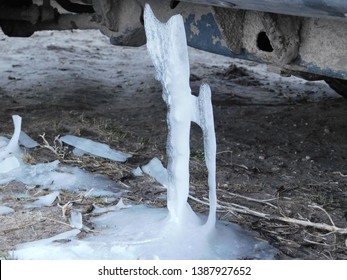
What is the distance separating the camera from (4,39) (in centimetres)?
636

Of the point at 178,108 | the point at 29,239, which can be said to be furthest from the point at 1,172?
the point at 178,108

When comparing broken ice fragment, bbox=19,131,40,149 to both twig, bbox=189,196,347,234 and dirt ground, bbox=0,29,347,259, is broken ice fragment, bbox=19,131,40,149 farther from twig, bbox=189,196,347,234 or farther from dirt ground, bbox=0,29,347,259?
twig, bbox=189,196,347,234

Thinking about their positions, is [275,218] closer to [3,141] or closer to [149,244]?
[149,244]

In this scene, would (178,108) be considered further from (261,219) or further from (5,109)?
(5,109)

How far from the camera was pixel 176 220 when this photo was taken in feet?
7.57

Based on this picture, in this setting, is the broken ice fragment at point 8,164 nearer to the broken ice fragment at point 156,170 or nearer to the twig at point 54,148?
the twig at point 54,148

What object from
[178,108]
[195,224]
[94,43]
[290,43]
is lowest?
[94,43]

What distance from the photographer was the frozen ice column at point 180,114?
2.29 meters

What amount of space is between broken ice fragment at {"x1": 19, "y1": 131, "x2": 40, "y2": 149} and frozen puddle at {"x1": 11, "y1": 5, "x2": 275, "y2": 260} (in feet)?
3.00

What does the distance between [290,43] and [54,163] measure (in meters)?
1.10

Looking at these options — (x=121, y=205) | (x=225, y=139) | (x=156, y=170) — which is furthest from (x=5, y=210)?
(x=225, y=139)

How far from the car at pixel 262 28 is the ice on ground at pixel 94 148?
0.45m

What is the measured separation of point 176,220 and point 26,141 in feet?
3.88

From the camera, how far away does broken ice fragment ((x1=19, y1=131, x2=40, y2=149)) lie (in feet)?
10.6
